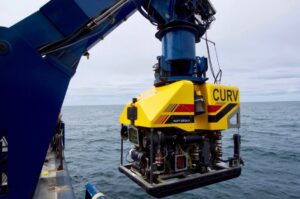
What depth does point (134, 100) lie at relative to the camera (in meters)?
4.75

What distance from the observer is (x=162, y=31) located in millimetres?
4898

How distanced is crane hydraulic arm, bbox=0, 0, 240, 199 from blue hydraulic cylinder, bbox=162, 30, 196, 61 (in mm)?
21

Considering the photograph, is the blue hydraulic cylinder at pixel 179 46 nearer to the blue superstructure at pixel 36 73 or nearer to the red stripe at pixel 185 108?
the red stripe at pixel 185 108

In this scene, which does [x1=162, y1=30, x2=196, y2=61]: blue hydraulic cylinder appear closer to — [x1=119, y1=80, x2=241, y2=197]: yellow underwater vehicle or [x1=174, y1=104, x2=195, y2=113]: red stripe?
[x1=119, y1=80, x2=241, y2=197]: yellow underwater vehicle

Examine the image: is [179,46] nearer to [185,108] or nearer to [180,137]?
[185,108]

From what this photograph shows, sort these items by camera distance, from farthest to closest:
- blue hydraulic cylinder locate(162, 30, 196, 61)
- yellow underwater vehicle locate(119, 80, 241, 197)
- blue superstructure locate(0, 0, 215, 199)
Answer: blue hydraulic cylinder locate(162, 30, 196, 61)
yellow underwater vehicle locate(119, 80, 241, 197)
blue superstructure locate(0, 0, 215, 199)

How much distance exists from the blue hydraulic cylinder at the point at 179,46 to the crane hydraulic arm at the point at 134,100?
0.02m

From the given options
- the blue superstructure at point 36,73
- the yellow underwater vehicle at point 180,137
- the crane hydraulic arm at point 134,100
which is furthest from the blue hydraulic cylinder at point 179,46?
the blue superstructure at point 36,73

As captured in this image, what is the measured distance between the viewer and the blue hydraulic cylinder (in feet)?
15.2

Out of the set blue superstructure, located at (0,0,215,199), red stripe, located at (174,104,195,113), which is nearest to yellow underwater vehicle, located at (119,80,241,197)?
red stripe, located at (174,104,195,113)

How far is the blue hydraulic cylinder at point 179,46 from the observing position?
463 cm

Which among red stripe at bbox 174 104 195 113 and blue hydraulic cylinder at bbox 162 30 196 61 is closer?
red stripe at bbox 174 104 195 113

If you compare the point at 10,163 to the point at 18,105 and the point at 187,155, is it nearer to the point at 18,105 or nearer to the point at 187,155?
the point at 18,105

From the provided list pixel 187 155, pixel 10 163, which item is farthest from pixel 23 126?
pixel 187 155
